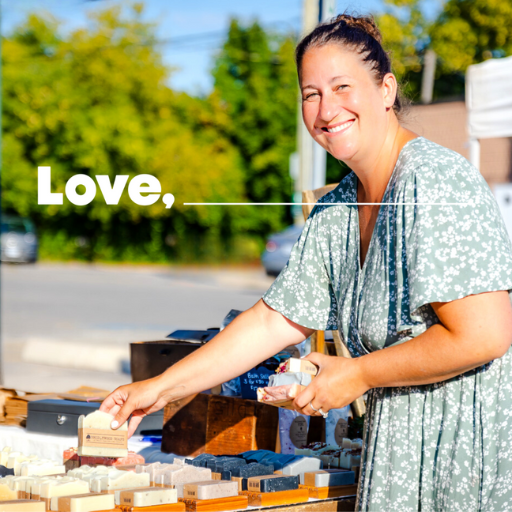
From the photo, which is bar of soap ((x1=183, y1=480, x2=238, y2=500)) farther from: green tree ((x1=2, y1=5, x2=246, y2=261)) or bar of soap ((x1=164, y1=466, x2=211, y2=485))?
green tree ((x1=2, y1=5, x2=246, y2=261))

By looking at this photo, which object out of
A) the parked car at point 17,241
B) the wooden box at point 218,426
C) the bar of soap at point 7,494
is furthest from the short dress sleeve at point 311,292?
the parked car at point 17,241

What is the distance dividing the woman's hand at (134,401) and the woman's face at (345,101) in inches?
27.9

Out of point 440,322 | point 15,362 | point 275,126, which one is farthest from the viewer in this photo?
point 275,126

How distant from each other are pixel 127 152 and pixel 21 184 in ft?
12.5

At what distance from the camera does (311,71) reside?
1.60m

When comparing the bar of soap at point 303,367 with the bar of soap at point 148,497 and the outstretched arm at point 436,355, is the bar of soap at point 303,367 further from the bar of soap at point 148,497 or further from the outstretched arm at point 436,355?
the bar of soap at point 148,497

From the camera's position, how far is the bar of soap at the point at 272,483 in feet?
6.12

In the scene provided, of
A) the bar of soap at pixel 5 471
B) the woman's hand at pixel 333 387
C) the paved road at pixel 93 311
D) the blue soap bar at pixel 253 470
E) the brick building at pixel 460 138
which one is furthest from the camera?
the brick building at pixel 460 138

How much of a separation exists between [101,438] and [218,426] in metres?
0.67

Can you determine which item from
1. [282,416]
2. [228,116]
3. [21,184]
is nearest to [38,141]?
[21,184]

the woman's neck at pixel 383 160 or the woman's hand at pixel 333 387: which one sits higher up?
the woman's neck at pixel 383 160

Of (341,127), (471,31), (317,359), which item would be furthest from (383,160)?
(471,31)

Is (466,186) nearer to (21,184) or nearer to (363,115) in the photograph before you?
(363,115)

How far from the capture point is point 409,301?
1453mm
